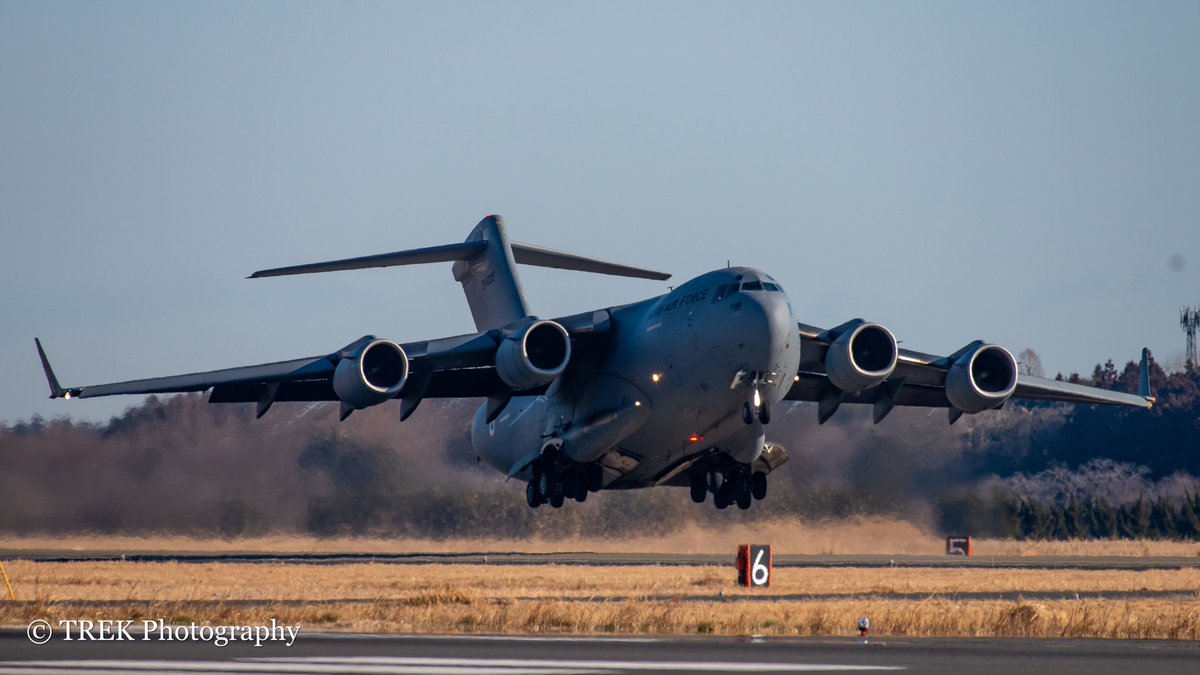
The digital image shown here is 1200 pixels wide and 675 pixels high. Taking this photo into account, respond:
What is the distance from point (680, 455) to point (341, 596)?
6145mm

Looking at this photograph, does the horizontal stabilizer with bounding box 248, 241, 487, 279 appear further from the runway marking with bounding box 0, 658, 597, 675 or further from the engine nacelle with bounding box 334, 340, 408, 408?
the runway marking with bounding box 0, 658, 597, 675

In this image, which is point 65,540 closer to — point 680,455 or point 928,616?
point 680,455

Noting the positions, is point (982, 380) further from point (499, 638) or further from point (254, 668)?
point (254, 668)

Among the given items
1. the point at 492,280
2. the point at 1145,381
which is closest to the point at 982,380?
the point at 1145,381

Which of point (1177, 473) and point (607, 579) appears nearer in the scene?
point (607, 579)

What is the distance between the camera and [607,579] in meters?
28.9

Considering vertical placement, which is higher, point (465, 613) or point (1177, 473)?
point (1177, 473)

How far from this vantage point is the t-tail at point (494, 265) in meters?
29.3

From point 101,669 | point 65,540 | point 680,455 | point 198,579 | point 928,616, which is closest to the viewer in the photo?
point 101,669

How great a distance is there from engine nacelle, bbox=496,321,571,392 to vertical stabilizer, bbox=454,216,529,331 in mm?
3961

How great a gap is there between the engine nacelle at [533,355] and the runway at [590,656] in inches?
293

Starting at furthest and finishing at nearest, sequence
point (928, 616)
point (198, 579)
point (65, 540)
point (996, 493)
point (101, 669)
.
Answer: point (996, 493)
point (65, 540)
point (198, 579)
point (928, 616)
point (101, 669)

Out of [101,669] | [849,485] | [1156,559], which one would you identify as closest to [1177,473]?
[1156,559]

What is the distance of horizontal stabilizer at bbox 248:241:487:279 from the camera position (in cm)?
2662
